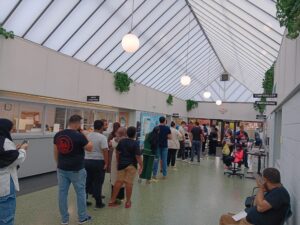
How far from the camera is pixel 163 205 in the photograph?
16.1 ft

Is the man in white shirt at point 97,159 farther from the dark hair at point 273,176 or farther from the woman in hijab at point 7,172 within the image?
the dark hair at point 273,176

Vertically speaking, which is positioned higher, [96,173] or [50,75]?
[50,75]

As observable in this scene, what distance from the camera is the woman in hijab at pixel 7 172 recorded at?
8.95 feet

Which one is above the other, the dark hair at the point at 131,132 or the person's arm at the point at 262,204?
the dark hair at the point at 131,132

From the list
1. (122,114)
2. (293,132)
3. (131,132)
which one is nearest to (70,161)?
(131,132)

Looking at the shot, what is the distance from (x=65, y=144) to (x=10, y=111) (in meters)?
3.51

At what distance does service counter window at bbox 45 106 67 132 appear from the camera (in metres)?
7.54

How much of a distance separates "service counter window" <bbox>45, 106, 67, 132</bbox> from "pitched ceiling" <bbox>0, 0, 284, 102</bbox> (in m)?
1.65

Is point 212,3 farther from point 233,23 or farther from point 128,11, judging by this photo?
point 128,11

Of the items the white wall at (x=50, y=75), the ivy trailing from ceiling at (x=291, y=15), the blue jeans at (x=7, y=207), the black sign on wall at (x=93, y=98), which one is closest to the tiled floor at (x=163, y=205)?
the blue jeans at (x=7, y=207)

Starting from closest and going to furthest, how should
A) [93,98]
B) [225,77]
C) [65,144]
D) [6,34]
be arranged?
[65,144]
[6,34]
[93,98]
[225,77]

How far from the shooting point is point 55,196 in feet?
16.9

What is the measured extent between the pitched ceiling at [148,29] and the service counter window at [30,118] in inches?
64.9

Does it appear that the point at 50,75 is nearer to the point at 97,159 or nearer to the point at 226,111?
the point at 97,159
